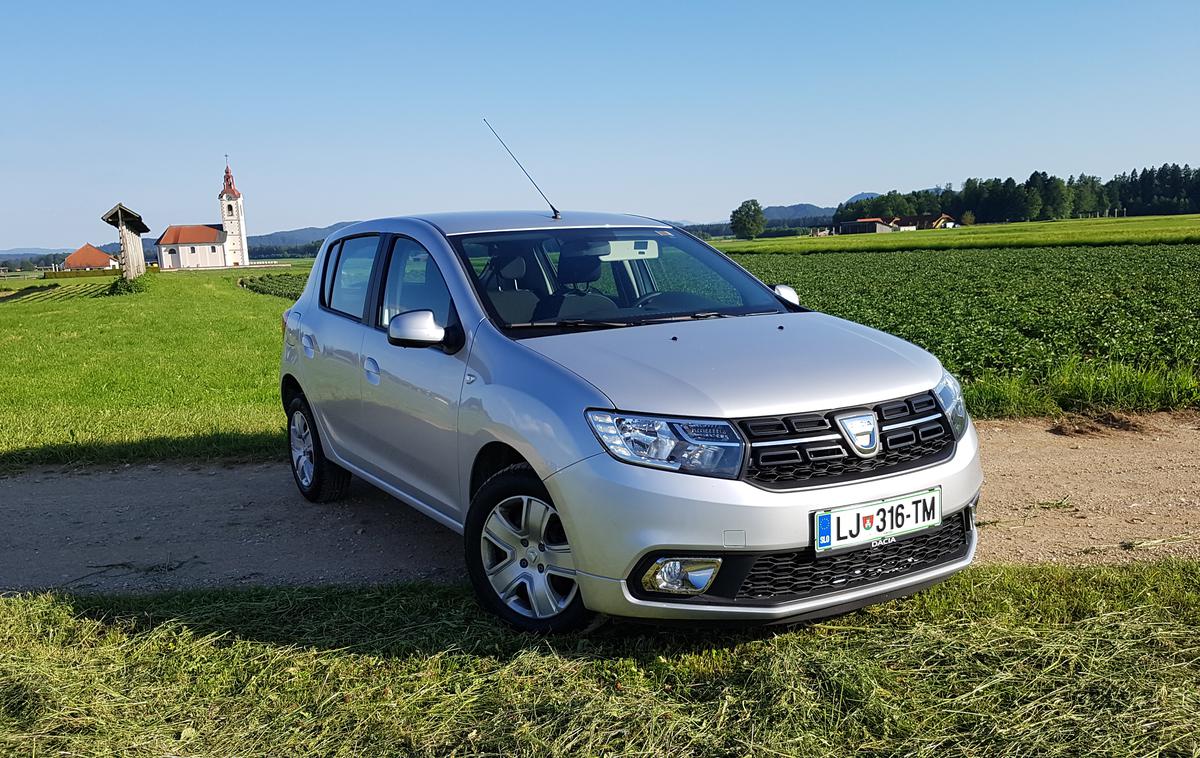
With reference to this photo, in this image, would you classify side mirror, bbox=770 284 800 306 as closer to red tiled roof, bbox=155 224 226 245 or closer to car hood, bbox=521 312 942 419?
car hood, bbox=521 312 942 419

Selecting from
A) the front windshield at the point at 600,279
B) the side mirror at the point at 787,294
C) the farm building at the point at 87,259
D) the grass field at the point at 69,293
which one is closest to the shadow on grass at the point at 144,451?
the front windshield at the point at 600,279

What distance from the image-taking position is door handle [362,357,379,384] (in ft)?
17.2

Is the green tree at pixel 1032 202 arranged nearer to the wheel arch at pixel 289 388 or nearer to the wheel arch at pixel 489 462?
the wheel arch at pixel 289 388

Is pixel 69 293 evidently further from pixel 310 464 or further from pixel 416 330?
pixel 416 330

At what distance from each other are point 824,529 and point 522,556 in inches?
49.2

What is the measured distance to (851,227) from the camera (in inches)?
5709

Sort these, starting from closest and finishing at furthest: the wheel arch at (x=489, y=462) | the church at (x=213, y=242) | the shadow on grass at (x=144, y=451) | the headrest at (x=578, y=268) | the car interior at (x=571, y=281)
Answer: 1. the wheel arch at (x=489, y=462)
2. the car interior at (x=571, y=281)
3. the headrest at (x=578, y=268)
4. the shadow on grass at (x=144, y=451)
5. the church at (x=213, y=242)

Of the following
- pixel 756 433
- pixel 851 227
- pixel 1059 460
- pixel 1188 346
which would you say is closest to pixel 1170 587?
pixel 756 433

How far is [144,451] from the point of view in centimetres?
827

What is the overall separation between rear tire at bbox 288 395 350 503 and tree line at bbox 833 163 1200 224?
148 metres

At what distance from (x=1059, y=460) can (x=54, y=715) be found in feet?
20.4

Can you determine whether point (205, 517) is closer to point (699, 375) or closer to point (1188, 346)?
point (699, 375)

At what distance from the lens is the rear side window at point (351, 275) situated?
573 centimetres

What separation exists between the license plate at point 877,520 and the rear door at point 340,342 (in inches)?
114
